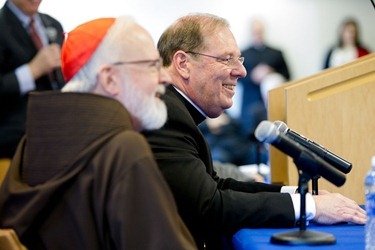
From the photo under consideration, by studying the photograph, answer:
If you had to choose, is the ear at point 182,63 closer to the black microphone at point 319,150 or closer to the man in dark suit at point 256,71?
the black microphone at point 319,150

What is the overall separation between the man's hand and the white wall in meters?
7.63

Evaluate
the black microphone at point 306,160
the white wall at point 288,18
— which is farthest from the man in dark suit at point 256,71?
the black microphone at point 306,160

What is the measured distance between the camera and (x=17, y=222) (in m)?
2.17

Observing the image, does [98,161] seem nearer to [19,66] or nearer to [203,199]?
[203,199]

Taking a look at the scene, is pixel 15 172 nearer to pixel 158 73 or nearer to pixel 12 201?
pixel 12 201

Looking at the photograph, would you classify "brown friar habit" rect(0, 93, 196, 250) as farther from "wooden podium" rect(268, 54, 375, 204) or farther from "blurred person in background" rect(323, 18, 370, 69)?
"blurred person in background" rect(323, 18, 370, 69)

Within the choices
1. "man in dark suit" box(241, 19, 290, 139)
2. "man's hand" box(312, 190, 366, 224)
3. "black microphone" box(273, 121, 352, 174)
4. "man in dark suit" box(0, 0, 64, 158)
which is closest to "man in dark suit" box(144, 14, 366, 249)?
"man's hand" box(312, 190, 366, 224)

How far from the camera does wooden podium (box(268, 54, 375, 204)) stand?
341cm

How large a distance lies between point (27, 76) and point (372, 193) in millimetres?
1760

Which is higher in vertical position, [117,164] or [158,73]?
[158,73]

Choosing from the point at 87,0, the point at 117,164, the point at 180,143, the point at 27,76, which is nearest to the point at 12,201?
the point at 117,164

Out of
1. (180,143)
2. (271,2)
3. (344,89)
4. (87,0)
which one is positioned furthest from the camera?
(271,2)

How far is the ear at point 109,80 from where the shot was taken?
2.30 m

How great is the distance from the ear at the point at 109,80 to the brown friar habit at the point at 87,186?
11cm
